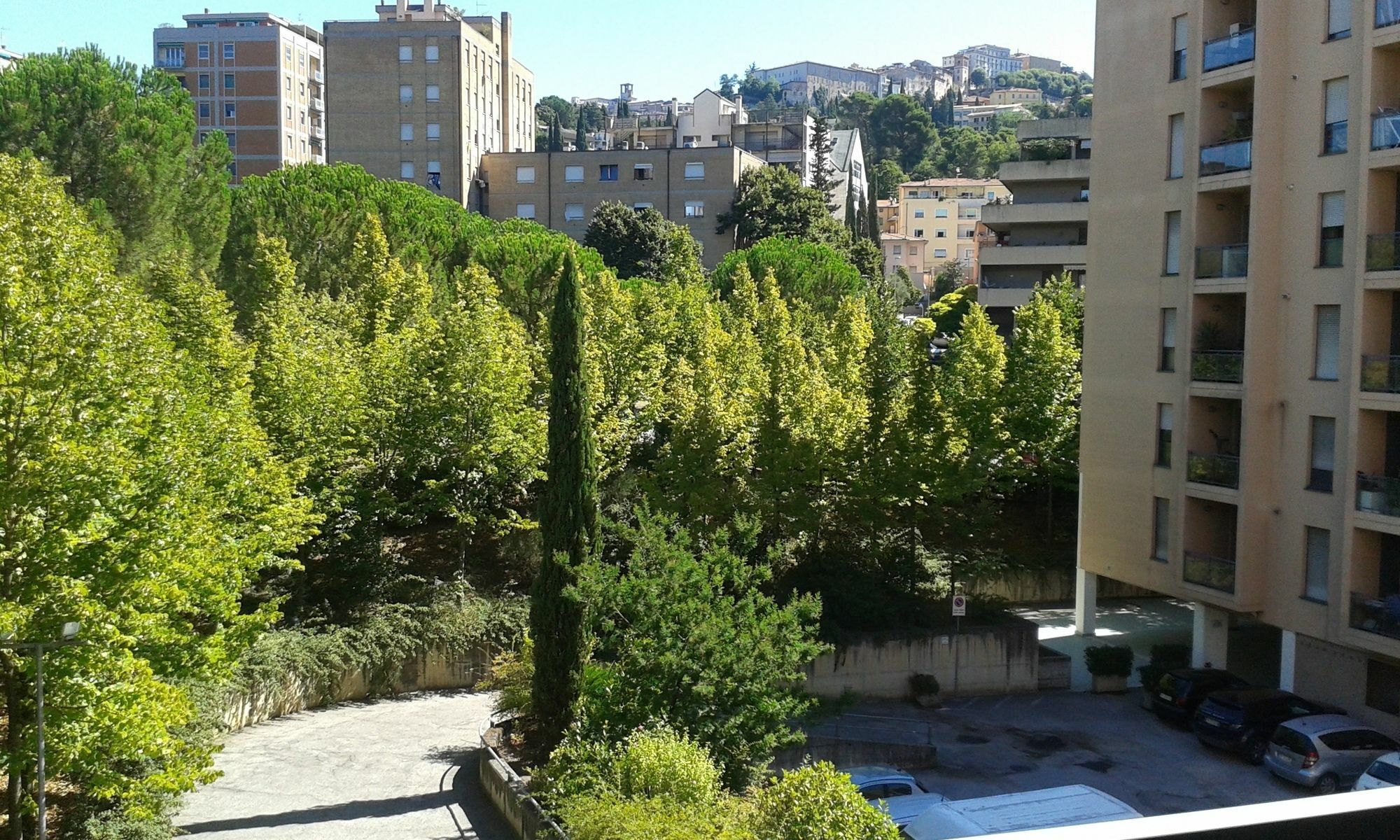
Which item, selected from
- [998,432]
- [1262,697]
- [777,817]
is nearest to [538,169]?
[998,432]

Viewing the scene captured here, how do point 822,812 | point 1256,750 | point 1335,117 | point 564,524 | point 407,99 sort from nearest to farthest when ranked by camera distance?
1. point 822,812
2. point 564,524
3. point 1256,750
4. point 1335,117
5. point 407,99

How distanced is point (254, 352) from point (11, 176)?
5840 mm

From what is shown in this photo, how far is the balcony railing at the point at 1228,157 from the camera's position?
25172mm

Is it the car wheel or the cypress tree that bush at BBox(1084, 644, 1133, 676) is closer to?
the car wheel

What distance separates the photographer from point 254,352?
2673 centimetres

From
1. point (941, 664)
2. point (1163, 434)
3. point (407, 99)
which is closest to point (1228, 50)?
point (1163, 434)

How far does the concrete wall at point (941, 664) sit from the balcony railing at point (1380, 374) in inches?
345

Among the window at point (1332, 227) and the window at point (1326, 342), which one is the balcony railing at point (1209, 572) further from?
the window at point (1332, 227)

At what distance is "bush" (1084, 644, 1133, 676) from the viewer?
27328 millimetres

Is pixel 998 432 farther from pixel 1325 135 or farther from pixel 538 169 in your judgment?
pixel 538 169

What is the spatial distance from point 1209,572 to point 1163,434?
11.0 ft

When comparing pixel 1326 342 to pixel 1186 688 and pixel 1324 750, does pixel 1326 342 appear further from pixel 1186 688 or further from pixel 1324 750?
pixel 1324 750

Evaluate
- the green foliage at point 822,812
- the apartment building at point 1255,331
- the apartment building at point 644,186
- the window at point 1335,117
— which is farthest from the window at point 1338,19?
the apartment building at point 644,186

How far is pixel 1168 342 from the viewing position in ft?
90.3
